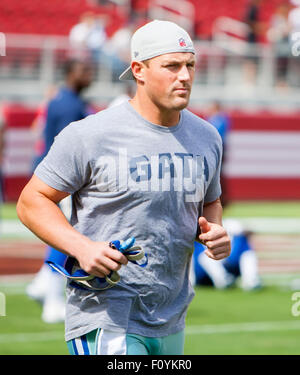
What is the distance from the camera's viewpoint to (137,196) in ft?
14.3

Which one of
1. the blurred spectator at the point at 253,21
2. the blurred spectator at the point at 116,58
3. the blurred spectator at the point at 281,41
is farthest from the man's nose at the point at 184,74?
the blurred spectator at the point at 253,21

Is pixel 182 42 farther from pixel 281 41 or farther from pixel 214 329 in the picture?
pixel 281 41

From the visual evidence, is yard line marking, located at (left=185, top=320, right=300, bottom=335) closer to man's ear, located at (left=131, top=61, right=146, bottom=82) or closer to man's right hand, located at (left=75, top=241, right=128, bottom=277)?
man's ear, located at (left=131, top=61, right=146, bottom=82)

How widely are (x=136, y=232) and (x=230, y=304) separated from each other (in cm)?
625

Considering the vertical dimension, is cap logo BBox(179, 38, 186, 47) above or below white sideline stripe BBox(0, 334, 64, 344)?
above

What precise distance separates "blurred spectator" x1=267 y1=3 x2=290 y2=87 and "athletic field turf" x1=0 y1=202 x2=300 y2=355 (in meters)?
9.92

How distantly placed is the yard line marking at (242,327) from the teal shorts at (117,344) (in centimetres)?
446

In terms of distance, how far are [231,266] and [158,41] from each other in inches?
297

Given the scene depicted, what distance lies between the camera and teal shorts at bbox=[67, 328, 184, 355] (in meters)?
4.39

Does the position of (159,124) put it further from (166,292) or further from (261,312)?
(261,312)

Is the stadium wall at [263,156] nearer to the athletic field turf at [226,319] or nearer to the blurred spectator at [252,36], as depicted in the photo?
the blurred spectator at [252,36]

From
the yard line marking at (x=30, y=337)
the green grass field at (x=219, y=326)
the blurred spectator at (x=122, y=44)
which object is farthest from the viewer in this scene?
the blurred spectator at (x=122, y=44)

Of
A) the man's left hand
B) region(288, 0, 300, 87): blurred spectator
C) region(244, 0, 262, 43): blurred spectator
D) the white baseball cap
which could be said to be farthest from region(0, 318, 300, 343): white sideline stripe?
region(244, 0, 262, 43): blurred spectator

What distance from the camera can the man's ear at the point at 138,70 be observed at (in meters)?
4.46
